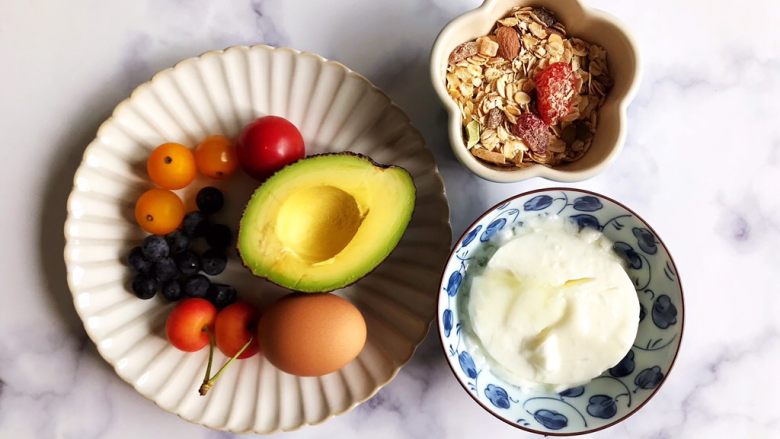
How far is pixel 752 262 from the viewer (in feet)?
2.81

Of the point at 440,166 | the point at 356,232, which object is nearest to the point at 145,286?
the point at 356,232

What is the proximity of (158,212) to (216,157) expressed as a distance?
0.28ft

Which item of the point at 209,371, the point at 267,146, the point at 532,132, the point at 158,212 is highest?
the point at 532,132

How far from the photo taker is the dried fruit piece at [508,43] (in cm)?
75

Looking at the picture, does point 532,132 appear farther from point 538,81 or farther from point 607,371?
point 607,371

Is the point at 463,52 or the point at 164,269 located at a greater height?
the point at 463,52

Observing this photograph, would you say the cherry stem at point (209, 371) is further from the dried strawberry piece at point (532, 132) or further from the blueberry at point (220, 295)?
the dried strawberry piece at point (532, 132)

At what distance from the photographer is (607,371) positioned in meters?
0.76

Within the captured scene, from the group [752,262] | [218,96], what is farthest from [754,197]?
[218,96]

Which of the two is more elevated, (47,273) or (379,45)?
(379,45)

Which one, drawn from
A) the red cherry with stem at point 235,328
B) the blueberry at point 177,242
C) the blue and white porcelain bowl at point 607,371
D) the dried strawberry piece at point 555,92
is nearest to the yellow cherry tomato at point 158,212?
the blueberry at point 177,242

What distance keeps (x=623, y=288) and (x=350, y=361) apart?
31cm

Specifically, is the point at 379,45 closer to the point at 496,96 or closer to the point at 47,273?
the point at 496,96

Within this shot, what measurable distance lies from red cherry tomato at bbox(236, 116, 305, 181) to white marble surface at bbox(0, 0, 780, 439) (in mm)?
130
